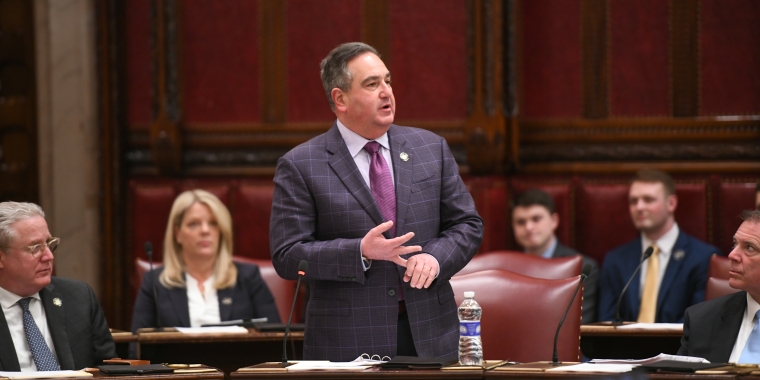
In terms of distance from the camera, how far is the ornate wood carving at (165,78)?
237 inches

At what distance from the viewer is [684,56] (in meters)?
5.61

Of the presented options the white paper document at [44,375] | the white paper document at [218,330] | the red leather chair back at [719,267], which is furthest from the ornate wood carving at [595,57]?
the white paper document at [44,375]

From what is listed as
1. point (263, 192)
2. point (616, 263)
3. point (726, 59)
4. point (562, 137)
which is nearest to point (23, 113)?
point (263, 192)

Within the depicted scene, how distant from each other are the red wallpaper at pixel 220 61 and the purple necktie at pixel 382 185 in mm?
2939

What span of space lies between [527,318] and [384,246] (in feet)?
2.96

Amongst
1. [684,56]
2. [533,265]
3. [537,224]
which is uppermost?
[684,56]

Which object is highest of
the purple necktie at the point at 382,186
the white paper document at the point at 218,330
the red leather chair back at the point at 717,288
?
the purple necktie at the point at 382,186

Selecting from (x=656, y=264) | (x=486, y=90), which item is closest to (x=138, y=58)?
(x=486, y=90)

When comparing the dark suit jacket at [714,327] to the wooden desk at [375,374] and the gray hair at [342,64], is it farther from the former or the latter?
the gray hair at [342,64]

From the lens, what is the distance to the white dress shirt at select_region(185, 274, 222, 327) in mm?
4832

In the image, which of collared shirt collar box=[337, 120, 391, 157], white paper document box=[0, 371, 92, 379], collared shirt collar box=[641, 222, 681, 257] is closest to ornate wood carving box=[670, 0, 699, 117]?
collared shirt collar box=[641, 222, 681, 257]

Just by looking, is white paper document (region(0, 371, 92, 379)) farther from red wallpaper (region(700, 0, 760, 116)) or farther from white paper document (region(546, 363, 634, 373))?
red wallpaper (region(700, 0, 760, 116))

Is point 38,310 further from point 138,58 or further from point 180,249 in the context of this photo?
point 138,58

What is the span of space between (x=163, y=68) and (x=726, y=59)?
10.8 feet
